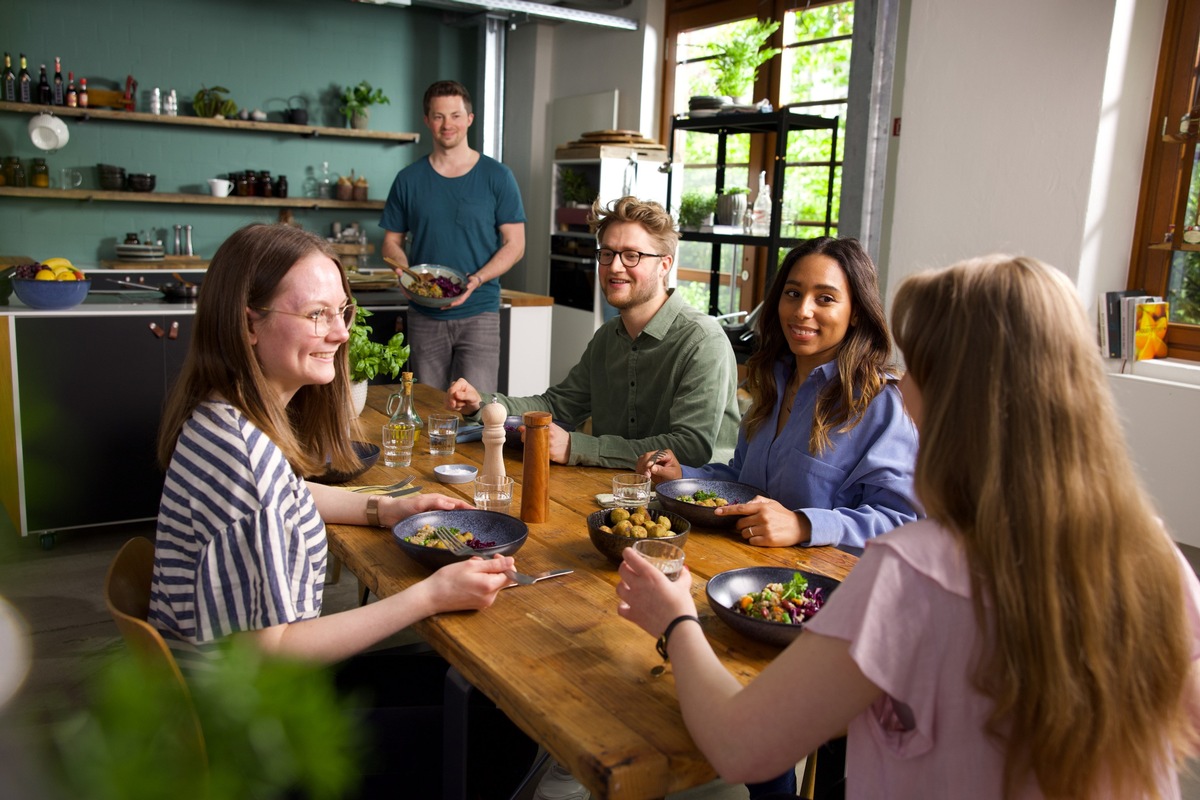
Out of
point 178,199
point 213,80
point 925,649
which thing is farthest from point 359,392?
point 213,80

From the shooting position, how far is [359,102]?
7465mm

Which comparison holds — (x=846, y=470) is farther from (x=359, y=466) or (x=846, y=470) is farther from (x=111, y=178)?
(x=111, y=178)

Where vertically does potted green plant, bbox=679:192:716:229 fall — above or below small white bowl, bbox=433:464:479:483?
above

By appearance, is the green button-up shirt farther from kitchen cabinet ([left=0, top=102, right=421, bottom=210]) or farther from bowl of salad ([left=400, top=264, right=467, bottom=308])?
kitchen cabinet ([left=0, top=102, right=421, bottom=210])

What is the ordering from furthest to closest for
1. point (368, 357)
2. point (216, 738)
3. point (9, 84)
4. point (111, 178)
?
point (111, 178), point (9, 84), point (368, 357), point (216, 738)

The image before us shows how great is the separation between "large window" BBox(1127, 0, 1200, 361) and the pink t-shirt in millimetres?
3919

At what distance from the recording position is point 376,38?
7.64 metres

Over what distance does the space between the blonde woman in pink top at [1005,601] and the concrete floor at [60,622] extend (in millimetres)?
658

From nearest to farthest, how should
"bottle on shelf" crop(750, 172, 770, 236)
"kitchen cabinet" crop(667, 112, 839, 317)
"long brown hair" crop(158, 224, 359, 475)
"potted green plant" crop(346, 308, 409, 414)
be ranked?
"long brown hair" crop(158, 224, 359, 475) → "potted green plant" crop(346, 308, 409, 414) → "kitchen cabinet" crop(667, 112, 839, 317) → "bottle on shelf" crop(750, 172, 770, 236)

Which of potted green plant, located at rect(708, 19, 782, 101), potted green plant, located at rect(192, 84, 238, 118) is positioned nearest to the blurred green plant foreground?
potted green plant, located at rect(708, 19, 782, 101)

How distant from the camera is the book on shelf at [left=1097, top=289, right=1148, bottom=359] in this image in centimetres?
419

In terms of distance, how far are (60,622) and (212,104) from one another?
4.92 m

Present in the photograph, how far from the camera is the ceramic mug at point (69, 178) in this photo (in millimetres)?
6586

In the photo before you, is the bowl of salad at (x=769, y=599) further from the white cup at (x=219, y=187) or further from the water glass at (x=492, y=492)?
the white cup at (x=219, y=187)
